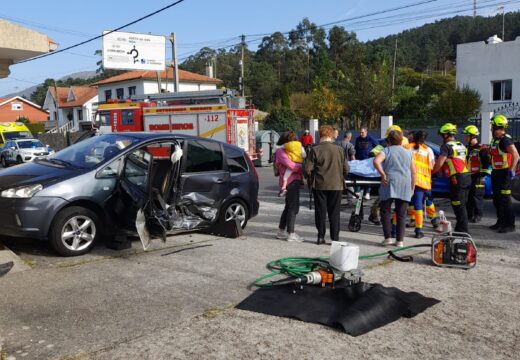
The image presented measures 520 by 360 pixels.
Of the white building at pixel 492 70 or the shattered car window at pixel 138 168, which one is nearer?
the shattered car window at pixel 138 168

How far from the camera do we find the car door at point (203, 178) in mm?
7148

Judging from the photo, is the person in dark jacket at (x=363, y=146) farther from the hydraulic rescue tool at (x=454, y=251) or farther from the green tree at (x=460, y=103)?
the green tree at (x=460, y=103)

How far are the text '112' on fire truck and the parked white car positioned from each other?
4.73 m

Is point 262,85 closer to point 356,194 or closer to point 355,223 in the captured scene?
point 356,194

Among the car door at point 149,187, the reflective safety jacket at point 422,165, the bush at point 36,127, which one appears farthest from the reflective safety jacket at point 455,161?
the bush at point 36,127

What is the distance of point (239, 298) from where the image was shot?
4.87 m

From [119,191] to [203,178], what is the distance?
1.26 meters

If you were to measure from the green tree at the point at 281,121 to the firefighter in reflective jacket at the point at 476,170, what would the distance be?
2444 centimetres

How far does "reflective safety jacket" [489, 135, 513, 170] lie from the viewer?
786 centimetres

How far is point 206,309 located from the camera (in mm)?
4566

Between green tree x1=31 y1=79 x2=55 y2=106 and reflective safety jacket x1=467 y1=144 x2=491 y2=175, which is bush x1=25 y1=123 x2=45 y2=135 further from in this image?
green tree x1=31 y1=79 x2=55 y2=106

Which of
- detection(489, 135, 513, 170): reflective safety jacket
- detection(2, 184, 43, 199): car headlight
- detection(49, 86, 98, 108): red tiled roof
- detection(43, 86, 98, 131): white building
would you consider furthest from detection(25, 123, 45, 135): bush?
detection(489, 135, 513, 170): reflective safety jacket

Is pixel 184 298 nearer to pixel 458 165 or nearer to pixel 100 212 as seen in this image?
pixel 100 212

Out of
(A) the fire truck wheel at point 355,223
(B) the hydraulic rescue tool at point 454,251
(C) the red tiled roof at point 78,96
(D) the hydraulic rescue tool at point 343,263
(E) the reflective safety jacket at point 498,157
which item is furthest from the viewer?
(C) the red tiled roof at point 78,96
